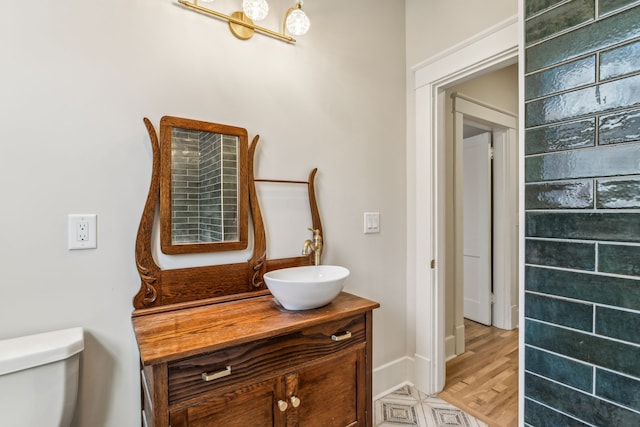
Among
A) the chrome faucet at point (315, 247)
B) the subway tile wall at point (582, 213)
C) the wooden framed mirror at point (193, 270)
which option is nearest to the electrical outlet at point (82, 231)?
the wooden framed mirror at point (193, 270)

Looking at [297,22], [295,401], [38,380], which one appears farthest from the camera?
[297,22]

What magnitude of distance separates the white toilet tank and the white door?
3.12 m

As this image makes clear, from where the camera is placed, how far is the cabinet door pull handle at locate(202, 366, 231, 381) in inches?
38.0

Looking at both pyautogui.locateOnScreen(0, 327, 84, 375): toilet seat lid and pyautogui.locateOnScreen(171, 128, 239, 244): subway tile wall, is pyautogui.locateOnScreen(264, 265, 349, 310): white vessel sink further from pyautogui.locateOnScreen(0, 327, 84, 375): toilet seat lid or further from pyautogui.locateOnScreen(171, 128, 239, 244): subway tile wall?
pyautogui.locateOnScreen(0, 327, 84, 375): toilet seat lid

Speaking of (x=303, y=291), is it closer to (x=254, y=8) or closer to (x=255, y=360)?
(x=255, y=360)

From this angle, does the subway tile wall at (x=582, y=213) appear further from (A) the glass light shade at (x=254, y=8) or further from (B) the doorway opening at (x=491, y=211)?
(B) the doorway opening at (x=491, y=211)

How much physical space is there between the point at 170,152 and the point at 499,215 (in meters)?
2.99

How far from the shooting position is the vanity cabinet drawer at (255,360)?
0.94 meters

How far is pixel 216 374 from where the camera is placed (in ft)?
3.22

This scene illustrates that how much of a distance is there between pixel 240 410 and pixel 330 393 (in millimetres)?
376

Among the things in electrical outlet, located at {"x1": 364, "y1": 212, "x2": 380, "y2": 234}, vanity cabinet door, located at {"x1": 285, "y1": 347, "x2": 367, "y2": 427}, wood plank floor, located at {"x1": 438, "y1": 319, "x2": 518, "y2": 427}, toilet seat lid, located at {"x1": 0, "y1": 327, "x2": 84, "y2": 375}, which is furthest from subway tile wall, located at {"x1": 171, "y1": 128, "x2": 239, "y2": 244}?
wood plank floor, located at {"x1": 438, "y1": 319, "x2": 518, "y2": 427}

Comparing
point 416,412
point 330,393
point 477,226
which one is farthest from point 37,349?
point 477,226

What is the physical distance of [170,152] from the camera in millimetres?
1295

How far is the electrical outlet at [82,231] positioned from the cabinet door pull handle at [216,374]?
2.16ft
